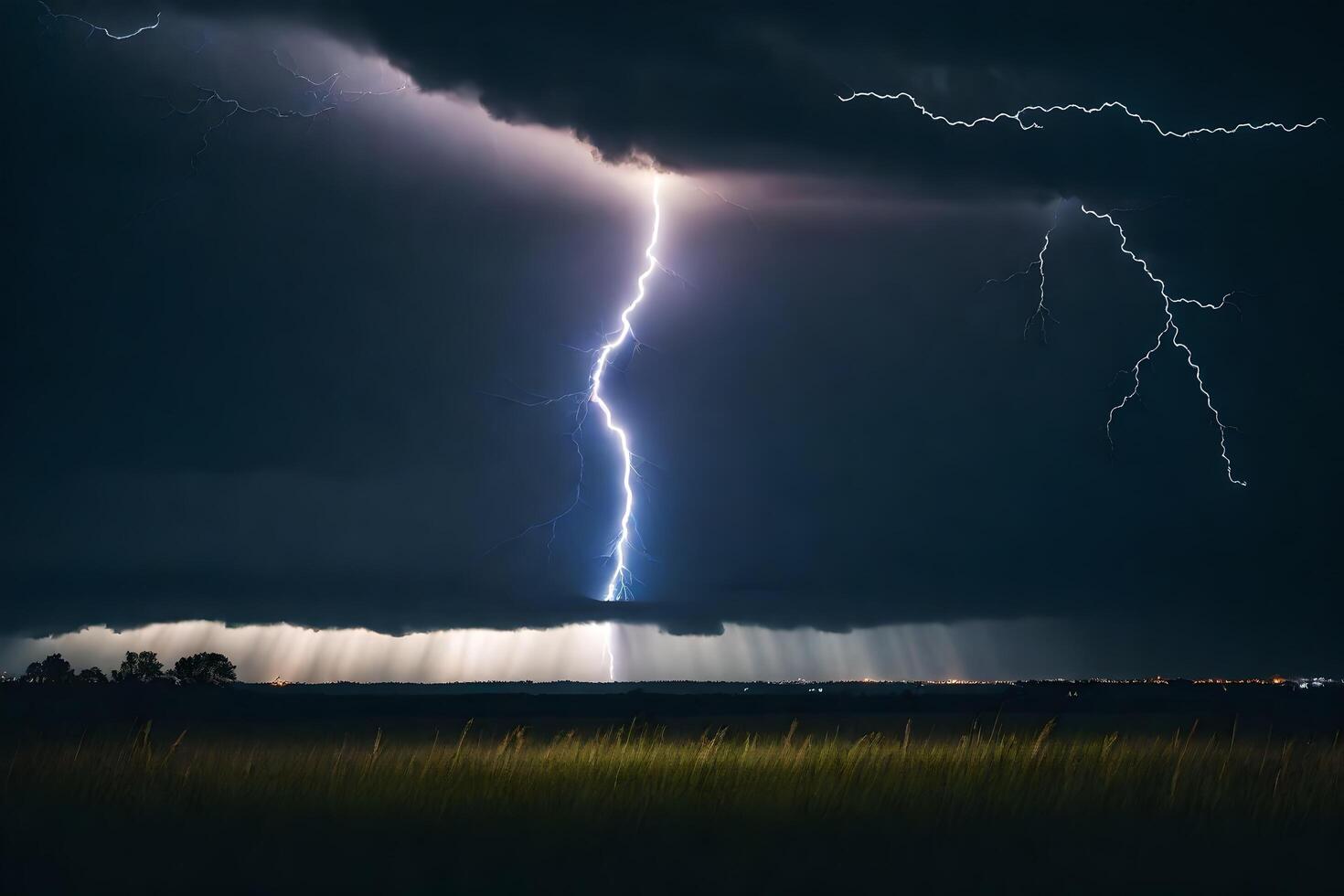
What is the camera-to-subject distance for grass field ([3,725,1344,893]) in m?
7.71

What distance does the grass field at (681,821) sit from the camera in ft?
25.3

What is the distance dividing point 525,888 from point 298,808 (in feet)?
10.3

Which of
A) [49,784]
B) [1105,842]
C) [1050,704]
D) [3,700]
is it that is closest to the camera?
[1105,842]

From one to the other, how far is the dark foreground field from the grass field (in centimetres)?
3

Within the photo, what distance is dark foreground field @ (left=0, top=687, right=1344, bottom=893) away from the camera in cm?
768

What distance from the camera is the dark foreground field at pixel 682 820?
25.2ft

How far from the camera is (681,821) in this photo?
941 centimetres

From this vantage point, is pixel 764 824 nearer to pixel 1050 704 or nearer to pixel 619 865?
pixel 619 865

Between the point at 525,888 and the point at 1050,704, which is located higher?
the point at 525,888

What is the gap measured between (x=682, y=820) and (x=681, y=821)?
5 centimetres

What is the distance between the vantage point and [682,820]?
9453mm

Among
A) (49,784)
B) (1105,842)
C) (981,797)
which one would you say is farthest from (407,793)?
(1105,842)

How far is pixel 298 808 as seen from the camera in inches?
389

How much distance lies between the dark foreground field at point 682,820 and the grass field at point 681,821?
26 mm
